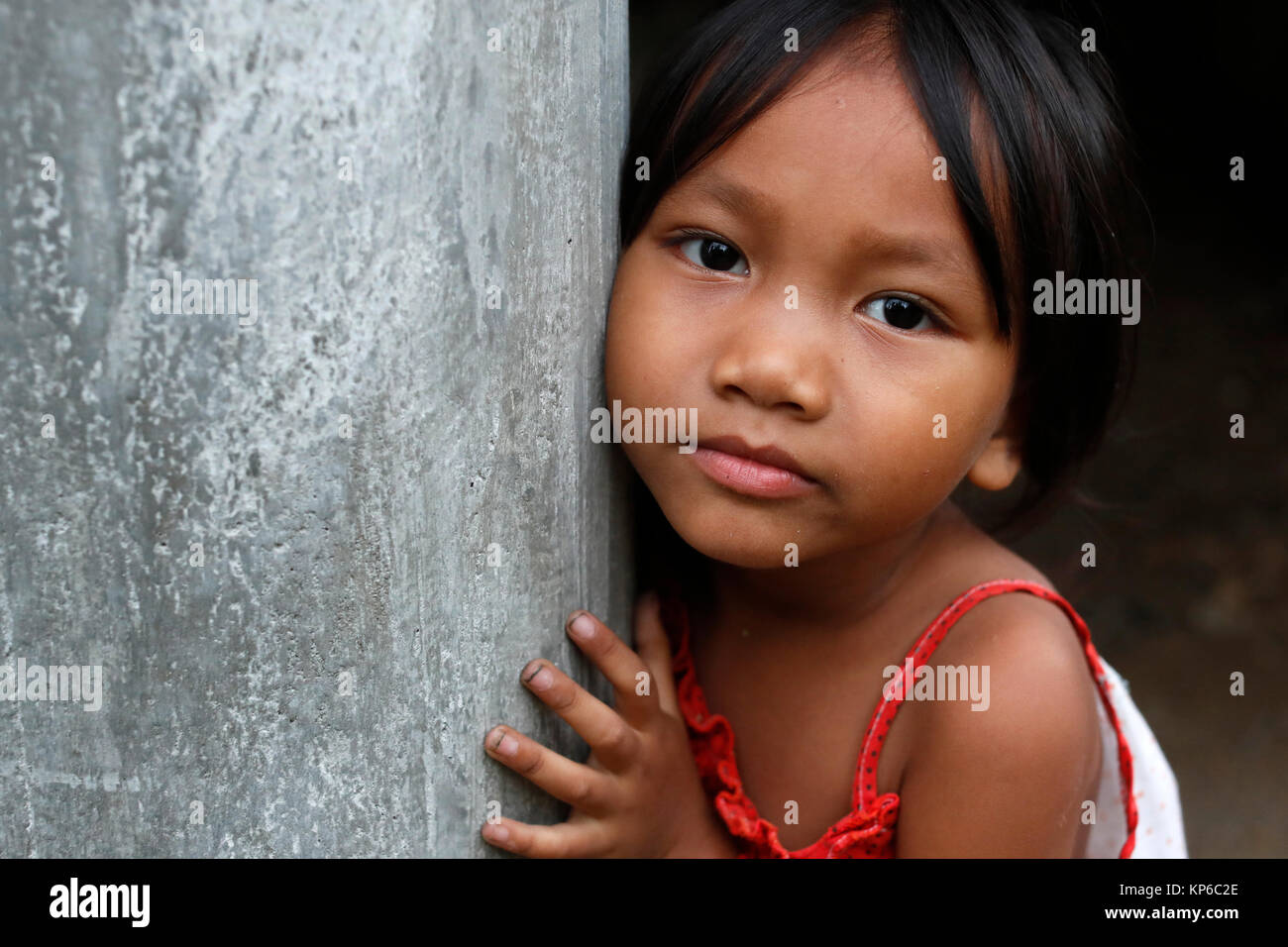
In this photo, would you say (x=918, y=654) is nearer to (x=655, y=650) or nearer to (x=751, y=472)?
(x=655, y=650)

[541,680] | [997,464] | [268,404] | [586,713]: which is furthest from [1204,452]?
[268,404]

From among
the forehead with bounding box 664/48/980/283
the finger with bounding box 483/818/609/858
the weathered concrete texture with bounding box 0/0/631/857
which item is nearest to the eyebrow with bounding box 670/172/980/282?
the forehead with bounding box 664/48/980/283

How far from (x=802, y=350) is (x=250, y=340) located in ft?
2.37

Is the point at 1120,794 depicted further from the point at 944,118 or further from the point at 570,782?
the point at 944,118

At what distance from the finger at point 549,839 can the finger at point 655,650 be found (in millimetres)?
281

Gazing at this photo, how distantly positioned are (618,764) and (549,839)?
0.19m

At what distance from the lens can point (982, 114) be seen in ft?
5.79

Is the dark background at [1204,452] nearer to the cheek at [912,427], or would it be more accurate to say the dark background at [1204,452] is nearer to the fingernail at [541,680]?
the cheek at [912,427]

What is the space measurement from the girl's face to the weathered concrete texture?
0.28 m

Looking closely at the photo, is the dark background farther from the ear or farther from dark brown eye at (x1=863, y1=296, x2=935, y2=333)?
dark brown eye at (x1=863, y1=296, x2=935, y2=333)

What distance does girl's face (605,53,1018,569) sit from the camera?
166 cm

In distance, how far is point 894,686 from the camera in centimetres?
210

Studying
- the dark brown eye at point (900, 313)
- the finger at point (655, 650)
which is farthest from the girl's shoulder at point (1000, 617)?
the dark brown eye at point (900, 313)
